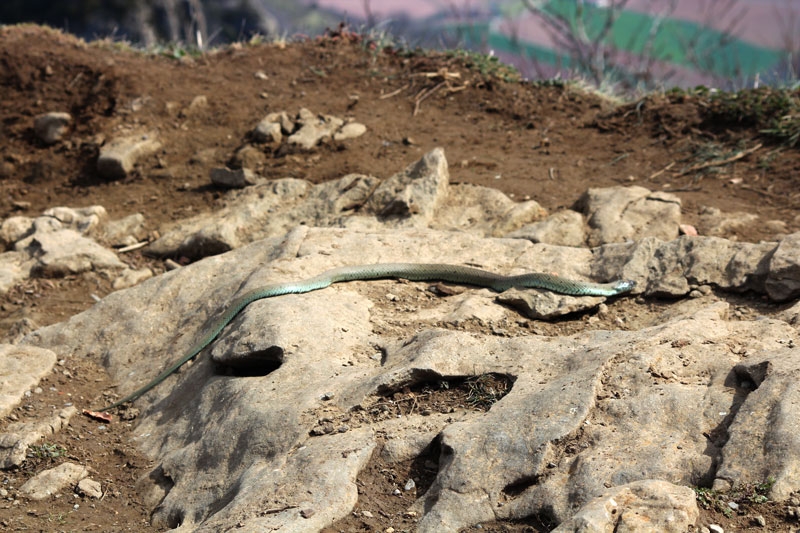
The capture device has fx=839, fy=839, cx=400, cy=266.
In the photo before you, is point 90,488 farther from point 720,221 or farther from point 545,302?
point 720,221

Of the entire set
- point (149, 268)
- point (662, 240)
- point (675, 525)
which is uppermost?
point (675, 525)

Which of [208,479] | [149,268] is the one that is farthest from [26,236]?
[208,479]

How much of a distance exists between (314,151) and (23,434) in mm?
4682

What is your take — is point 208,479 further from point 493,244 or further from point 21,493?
point 493,244

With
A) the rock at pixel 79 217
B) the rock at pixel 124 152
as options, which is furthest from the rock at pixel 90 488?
the rock at pixel 124 152

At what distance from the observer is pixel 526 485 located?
405cm

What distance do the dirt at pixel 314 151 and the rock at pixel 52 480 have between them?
9.5 inches

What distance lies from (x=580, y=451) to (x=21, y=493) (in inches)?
130

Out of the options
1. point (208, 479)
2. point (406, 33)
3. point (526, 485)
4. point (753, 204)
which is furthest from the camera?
point (406, 33)

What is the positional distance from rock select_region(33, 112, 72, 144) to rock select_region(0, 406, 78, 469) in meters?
5.43

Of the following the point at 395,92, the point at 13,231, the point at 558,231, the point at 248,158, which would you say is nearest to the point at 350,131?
the point at 248,158

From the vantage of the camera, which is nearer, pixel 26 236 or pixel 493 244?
pixel 493 244

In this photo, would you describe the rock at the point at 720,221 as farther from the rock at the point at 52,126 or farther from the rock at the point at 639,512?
the rock at the point at 52,126

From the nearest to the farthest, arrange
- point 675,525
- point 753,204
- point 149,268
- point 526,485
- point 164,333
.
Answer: point 675,525 → point 526,485 → point 164,333 → point 753,204 → point 149,268
